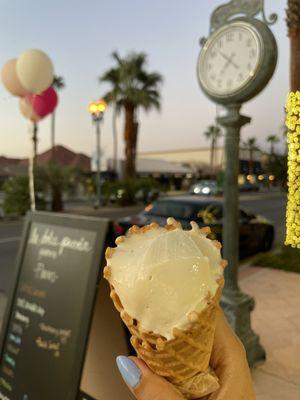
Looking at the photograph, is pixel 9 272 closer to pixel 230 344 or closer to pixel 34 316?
pixel 34 316

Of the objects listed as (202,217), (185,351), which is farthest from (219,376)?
(202,217)

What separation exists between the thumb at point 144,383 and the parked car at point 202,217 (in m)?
4.12

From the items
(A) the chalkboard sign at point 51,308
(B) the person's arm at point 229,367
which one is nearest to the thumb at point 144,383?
(B) the person's arm at point 229,367

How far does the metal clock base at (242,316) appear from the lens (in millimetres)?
2939

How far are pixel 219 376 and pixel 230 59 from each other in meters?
2.39

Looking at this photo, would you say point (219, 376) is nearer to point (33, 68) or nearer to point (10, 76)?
point (33, 68)

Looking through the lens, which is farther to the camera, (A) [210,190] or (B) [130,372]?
(A) [210,190]

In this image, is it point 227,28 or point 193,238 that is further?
point 227,28

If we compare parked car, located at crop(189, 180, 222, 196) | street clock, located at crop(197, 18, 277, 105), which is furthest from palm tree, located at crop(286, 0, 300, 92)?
parked car, located at crop(189, 180, 222, 196)

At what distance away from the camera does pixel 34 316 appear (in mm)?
2506

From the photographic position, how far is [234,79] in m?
2.91

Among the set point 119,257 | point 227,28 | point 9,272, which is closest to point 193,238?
point 119,257

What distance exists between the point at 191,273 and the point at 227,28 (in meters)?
2.41

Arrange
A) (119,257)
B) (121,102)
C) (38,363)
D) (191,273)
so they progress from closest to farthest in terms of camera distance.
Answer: (191,273), (119,257), (38,363), (121,102)
